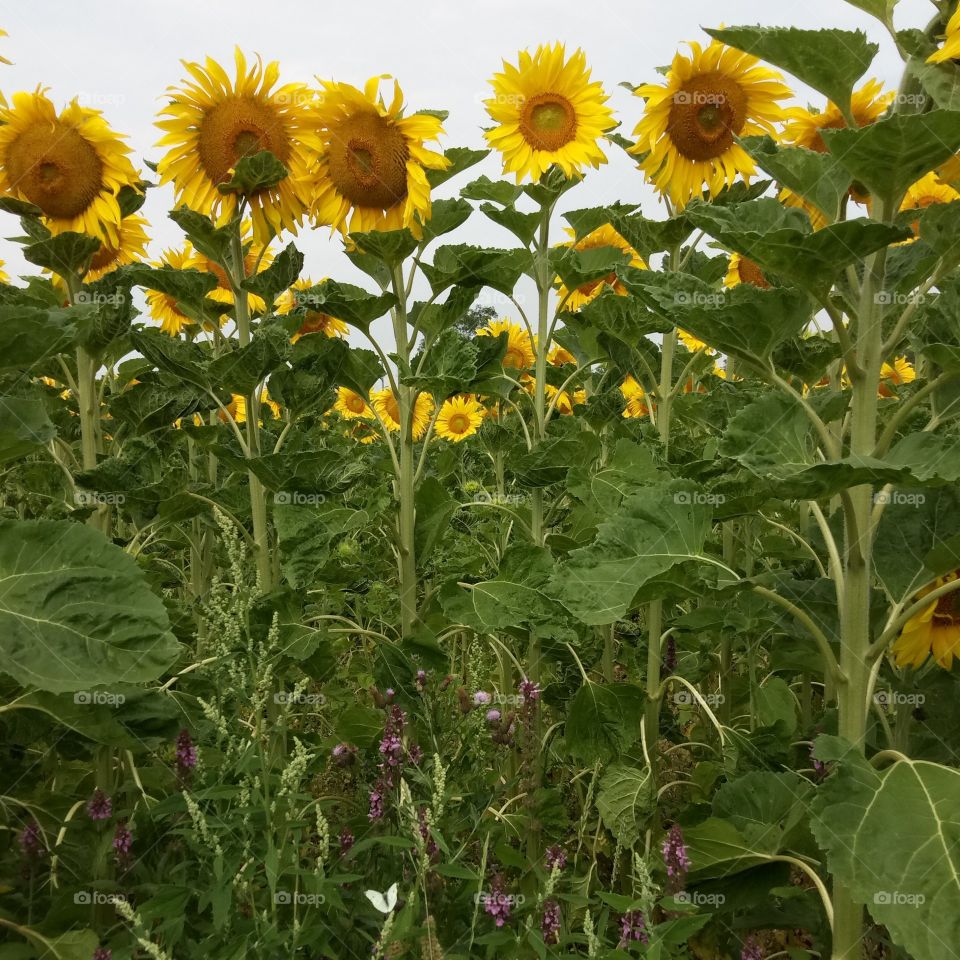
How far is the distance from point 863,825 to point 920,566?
633 mm

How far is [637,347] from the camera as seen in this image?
3.12 m

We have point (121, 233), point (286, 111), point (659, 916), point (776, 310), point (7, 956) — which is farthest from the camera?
point (121, 233)

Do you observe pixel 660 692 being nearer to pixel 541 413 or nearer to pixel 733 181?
pixel 541 413

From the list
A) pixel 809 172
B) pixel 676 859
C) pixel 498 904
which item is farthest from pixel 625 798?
pixel 809 172

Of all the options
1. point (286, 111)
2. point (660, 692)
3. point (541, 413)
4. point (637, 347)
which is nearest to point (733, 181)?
point (637, 347)

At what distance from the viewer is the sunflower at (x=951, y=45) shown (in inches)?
60.4

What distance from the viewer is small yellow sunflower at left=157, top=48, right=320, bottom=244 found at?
2.81 meters

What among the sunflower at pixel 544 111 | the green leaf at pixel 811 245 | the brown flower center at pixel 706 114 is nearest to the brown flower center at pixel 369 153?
the sunflower at pixel 544 111

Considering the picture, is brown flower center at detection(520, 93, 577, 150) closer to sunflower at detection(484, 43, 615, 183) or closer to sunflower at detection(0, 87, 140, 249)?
sunflower at detection(484, 43, 615, 183)

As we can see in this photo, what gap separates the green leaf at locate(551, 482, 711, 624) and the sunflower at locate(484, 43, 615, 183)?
188 cm

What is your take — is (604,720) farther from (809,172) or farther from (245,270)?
(245,270)

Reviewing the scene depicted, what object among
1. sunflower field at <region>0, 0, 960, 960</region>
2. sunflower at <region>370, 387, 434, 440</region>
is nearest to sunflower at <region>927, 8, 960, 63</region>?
sunflower field at <region>0, 0, 960, 960</region>

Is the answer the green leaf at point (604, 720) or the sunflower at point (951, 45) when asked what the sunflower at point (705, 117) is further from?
the green leaf at point (604, 720)

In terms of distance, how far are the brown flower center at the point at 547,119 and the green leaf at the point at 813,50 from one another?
1837 mm
